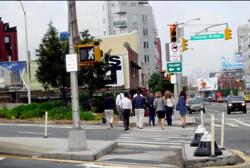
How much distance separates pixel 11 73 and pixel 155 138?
142ft

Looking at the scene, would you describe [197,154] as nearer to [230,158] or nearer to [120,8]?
[230,158]

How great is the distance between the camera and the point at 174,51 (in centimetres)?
3366

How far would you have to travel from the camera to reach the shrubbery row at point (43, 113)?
31.3 meters

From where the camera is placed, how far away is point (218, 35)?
4353 centimetres

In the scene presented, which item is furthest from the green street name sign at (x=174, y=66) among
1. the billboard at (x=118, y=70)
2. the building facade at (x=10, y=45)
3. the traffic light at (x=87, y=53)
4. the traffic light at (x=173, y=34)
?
the building facade at (x=10, y=45)

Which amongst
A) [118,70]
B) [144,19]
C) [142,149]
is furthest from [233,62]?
[142,149]

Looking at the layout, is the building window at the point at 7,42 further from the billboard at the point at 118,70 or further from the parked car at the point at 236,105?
the parked car at the point at 236,105

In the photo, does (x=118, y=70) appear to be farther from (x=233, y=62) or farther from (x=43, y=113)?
(x=233, y=62)

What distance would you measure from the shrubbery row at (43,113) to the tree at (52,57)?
239 centimetres

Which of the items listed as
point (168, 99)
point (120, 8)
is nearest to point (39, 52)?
point (168, 99)

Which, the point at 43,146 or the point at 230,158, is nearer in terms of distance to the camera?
the point at 230,158

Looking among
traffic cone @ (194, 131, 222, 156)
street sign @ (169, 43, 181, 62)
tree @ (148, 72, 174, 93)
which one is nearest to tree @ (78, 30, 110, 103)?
street sign @ (169, 43, 181, 62)

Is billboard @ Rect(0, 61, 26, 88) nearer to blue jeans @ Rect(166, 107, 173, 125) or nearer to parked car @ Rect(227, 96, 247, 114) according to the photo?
parked car @ Rect(227, 96, 247, 114)

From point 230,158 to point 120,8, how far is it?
127041mm
